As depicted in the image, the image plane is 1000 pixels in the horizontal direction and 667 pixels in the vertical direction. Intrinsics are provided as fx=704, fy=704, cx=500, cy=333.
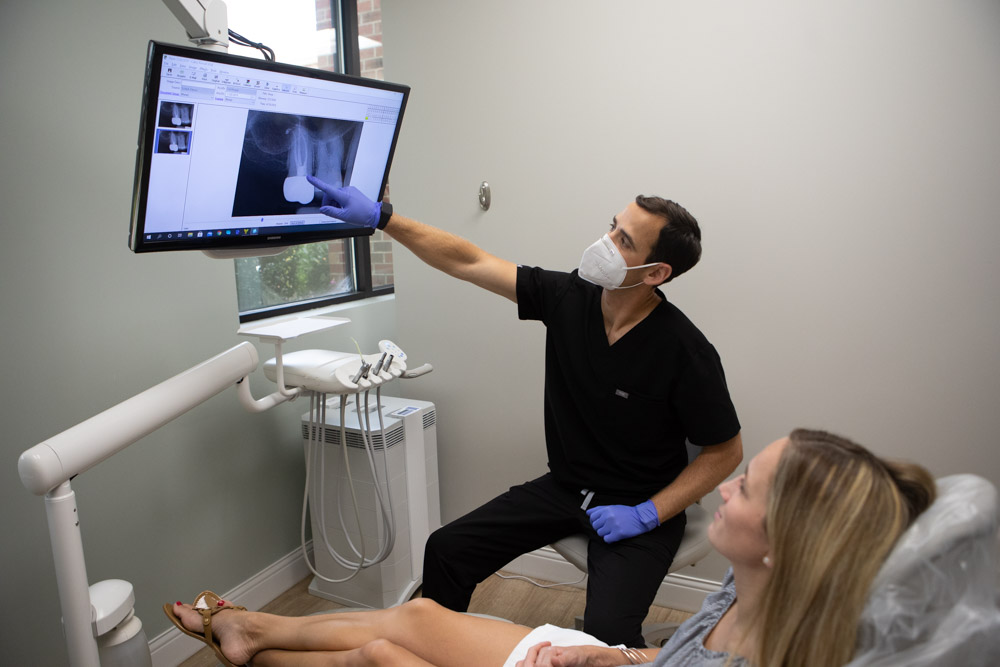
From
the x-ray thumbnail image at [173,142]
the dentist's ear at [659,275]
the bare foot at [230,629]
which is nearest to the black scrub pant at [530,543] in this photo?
the bare foot at [230,629]

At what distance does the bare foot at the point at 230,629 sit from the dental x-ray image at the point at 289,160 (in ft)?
3.15

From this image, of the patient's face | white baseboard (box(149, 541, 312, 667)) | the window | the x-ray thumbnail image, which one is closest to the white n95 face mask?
the patient's face

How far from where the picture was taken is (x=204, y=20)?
1.44m

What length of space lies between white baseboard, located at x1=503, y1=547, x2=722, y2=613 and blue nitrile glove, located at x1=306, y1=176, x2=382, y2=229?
125cm

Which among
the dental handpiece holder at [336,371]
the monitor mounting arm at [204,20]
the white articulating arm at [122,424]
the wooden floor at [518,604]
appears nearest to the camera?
the white articulating arm at [122,424]

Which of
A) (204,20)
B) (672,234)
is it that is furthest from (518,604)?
(204,20)

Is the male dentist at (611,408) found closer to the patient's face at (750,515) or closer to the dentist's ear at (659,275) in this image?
the dentist's ear at (659,275)

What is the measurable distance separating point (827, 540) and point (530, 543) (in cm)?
108

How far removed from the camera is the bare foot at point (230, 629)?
5.32ft

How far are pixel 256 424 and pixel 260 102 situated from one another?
47.3 inches

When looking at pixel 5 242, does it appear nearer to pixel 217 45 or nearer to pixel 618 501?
pixel 217 45

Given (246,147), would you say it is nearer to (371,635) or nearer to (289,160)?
(289,160)

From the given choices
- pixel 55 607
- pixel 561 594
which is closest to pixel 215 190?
pixel 55 607

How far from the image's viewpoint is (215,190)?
4.90 ft
